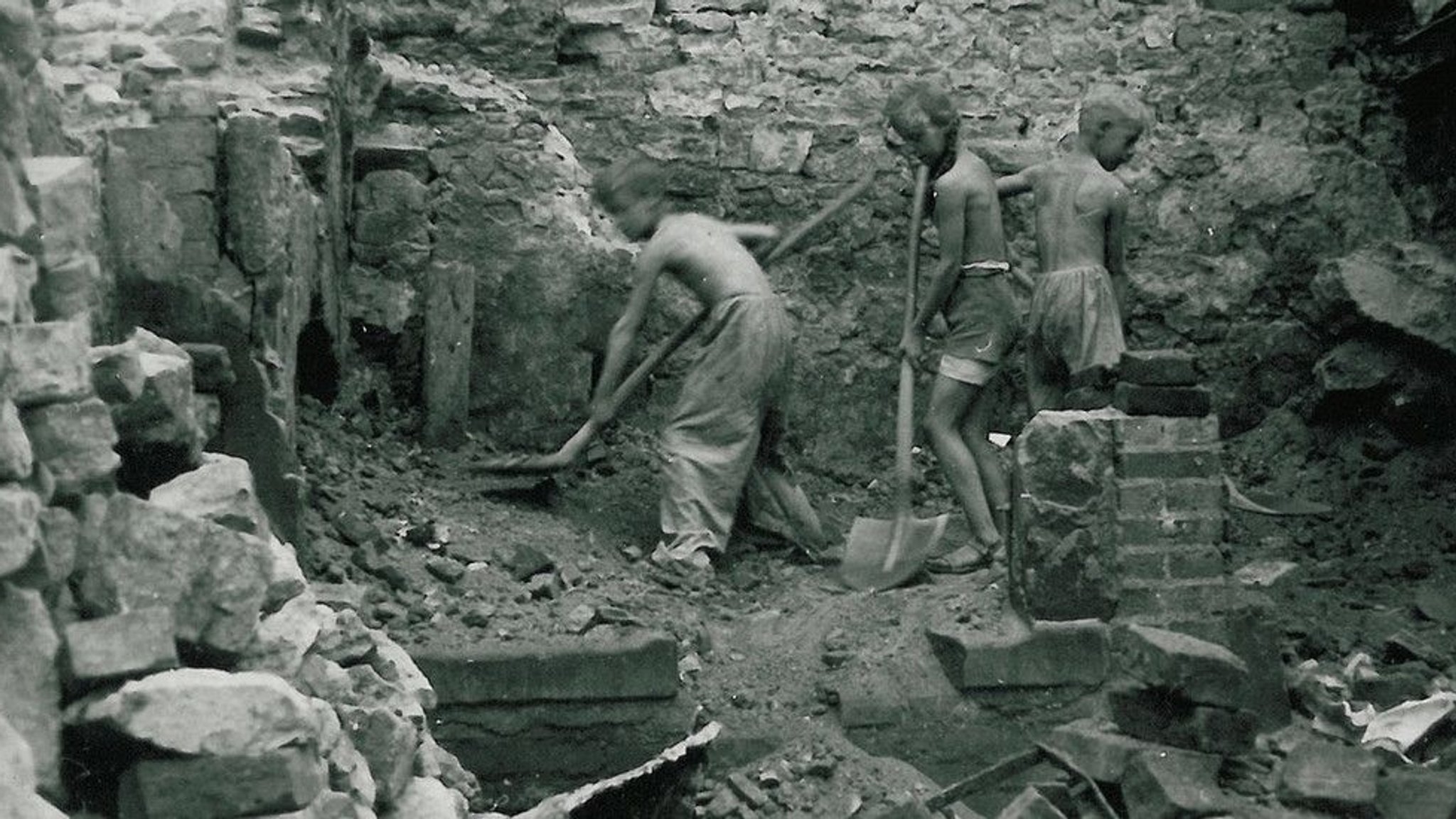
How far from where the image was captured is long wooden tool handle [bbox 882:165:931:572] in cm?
667

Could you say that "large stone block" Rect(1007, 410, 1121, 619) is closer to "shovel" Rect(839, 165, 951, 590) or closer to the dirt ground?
the dirt ground

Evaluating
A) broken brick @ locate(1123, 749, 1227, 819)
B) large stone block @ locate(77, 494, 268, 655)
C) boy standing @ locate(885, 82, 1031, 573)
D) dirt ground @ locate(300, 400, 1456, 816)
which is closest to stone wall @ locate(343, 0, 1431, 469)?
Answer: dirt ground @ locate(300, 400, 1456, 816)

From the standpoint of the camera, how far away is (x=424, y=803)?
3.64 meters

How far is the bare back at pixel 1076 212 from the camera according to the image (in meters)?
6.77

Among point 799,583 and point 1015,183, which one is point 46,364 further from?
point 1015,183

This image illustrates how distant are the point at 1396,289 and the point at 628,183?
372 centimetres

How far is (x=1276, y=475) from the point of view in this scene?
8055mm

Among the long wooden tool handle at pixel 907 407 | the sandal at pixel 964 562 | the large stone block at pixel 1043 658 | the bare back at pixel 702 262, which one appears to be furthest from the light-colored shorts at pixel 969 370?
the large stone block at pixel 1043 658

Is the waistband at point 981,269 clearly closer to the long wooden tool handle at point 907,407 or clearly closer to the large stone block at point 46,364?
the long wooden tool handle at point 907,407

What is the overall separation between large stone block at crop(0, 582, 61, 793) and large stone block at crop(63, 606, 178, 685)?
0.04 meters

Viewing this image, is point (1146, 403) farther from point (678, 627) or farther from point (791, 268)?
point (791, 268)

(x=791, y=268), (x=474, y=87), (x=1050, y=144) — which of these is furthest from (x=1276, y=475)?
(x=474, y=87)

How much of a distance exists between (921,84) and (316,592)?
354 cm

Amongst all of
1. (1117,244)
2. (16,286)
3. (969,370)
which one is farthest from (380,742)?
(1117,244)
